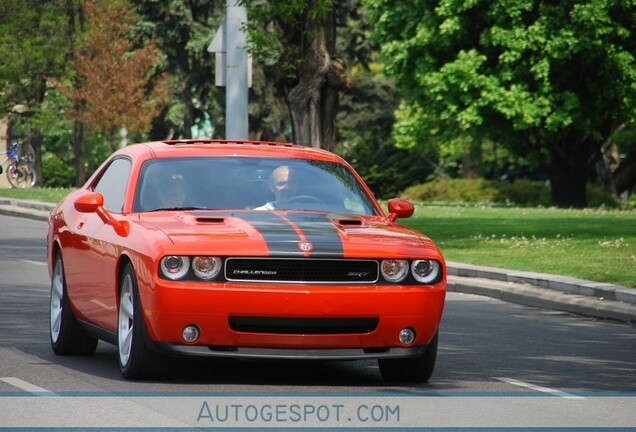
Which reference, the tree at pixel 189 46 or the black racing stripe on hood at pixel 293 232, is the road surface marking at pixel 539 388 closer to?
the black racing stripe on hood at pixel 293 232

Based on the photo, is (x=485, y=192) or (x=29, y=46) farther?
(x=485, y=192)

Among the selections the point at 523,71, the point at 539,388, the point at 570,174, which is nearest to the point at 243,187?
the point at 539,388

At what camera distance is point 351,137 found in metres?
66.0

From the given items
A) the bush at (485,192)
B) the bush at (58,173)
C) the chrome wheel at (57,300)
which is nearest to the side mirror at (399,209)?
the chrome wheel at (57,300)

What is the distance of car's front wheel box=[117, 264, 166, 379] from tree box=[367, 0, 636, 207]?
110 feet

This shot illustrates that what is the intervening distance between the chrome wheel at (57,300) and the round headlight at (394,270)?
2.87 meters

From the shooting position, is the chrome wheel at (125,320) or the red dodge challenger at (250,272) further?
the chrome wheel at (125,320)

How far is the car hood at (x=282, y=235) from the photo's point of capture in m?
9.59

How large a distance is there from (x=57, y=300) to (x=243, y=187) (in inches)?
75.1

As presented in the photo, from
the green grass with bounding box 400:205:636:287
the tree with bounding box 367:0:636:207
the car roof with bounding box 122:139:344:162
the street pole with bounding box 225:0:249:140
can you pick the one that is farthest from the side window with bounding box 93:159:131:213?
the tree with bounding box 367:0:636:207

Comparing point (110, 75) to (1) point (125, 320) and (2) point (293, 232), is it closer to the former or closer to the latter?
(1) point (125, 320)

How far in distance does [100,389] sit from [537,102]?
35.2 m

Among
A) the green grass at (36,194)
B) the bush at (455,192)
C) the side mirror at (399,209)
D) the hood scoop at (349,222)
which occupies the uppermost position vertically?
the hood scoop at (349,222)

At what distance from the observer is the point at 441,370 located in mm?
11125
